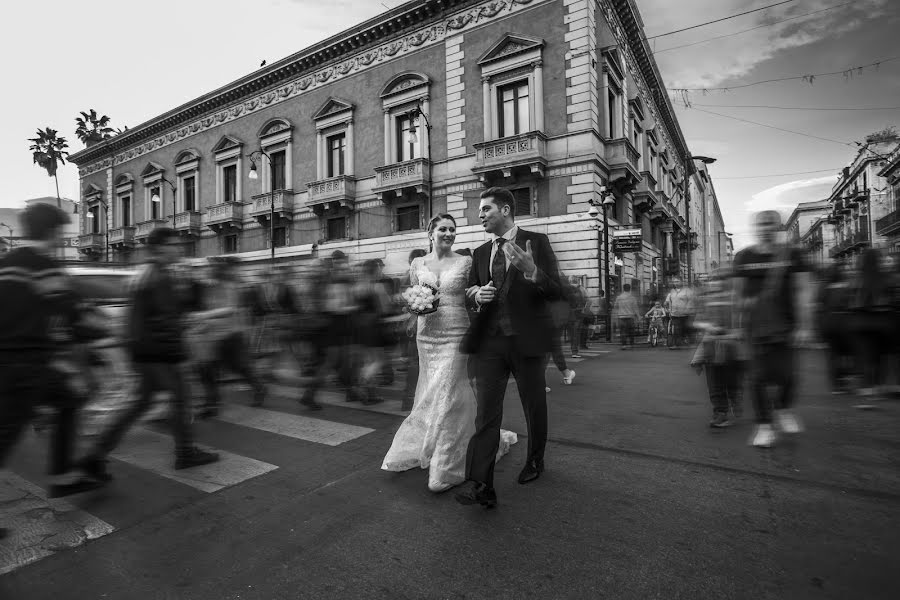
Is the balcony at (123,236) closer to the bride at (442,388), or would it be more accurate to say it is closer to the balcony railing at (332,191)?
the balcony railing at (332,191)

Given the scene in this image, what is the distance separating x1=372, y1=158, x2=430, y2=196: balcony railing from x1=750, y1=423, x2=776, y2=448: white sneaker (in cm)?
1913

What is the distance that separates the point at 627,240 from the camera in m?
19.0

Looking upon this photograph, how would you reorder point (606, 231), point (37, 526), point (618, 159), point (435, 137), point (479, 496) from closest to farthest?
point (37, 526) → point (479, 496) → point (606, 231) → point (618, 159) → point (435, 137)

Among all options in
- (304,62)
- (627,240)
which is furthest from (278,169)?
(627,240)

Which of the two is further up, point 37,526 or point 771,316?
point 771,316

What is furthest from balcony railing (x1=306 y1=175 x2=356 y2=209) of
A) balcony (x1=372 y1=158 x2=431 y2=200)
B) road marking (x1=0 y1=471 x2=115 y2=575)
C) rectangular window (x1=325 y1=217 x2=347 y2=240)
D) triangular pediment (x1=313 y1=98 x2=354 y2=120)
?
road marking (x1=0 y1=471 x2=115 y2=575)

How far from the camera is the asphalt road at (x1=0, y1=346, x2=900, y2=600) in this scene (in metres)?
2.12

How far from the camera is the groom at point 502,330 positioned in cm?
294

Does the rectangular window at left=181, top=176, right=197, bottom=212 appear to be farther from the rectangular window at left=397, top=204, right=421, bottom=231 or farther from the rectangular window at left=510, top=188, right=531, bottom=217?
the rectangular window at left=510, top=188, right=531, bottom=217

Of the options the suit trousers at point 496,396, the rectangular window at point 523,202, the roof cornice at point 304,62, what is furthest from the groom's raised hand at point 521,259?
the roof cornice at point 304,62

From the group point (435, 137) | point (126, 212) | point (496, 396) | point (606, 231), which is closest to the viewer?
point (496, 396)

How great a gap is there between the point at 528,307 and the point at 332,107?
84.0 ft

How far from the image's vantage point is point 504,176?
65.9ft

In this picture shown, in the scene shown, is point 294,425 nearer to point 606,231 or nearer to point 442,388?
point 442,388
